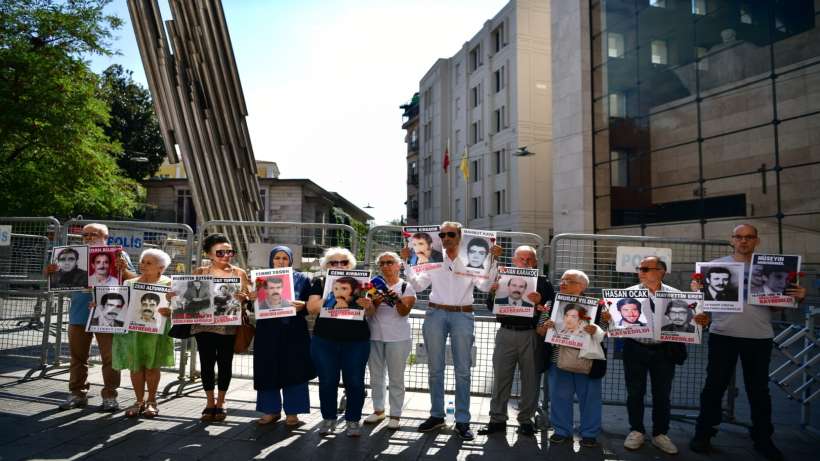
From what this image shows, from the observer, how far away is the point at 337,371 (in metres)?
5.56

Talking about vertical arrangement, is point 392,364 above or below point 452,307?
below

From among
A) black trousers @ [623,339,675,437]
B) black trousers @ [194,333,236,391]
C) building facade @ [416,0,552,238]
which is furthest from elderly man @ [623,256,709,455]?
building facade @ [416,0,552,238]

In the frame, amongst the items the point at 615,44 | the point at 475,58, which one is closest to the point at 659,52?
the point at 615,44

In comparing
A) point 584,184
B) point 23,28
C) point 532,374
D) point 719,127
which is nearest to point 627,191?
point 584,184

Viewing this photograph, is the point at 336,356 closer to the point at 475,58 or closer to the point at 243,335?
the point at 243,335

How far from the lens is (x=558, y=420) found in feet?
17.9

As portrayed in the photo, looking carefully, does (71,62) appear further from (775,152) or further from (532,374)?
(775,152)

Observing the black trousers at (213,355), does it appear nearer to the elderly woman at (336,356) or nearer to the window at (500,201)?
the elderly woman at (336,356)

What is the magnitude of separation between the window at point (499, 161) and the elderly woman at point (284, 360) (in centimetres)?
3074

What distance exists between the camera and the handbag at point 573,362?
5.27 metres

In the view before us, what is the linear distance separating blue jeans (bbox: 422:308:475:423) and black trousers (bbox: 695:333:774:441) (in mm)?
2213

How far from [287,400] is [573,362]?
9.19 feet

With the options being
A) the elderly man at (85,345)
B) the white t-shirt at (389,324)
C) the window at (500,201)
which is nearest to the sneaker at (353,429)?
the white t-shirt at (389,324)

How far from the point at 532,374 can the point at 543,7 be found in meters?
33.0
